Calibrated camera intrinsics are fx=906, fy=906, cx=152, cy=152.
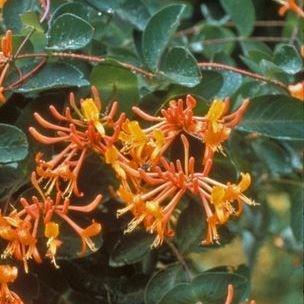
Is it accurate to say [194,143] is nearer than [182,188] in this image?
No

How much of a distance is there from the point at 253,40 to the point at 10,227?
2.40 feet

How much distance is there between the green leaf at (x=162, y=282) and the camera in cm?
112

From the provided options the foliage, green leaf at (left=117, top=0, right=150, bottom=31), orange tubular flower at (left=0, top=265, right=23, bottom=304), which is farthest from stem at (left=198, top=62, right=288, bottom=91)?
orange tubular flower at (left=0, top=265, right=23, bottom=304)

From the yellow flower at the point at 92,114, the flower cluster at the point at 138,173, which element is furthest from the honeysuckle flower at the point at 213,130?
the yellow flower at the point at 92,114

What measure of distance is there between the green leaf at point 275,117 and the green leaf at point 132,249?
185mm

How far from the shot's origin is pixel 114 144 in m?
0.97

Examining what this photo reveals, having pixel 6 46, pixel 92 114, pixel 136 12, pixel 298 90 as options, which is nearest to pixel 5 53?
pixel 6 46

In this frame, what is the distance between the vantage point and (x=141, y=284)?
47.3 inches

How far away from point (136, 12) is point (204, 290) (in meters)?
0.53

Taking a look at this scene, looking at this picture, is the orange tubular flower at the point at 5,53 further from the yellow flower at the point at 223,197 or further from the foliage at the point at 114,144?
the yellow flower at the point at 223,197

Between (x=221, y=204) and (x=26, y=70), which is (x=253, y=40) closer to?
(x=26, y=70)

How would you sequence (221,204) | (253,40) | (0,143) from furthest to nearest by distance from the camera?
(253,40), (0,143), (221,204)

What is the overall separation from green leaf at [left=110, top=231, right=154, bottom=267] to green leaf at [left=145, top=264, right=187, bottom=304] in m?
0.03

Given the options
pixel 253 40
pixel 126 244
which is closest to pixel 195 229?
pixel 126 244
